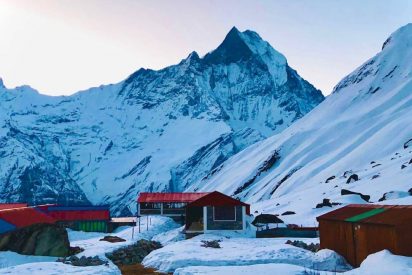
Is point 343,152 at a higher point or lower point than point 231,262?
higher

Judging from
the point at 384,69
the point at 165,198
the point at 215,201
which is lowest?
the point at 215,201

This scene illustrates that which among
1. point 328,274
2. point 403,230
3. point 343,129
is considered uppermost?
point 343,129

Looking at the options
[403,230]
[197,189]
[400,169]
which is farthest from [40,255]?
[197,189]

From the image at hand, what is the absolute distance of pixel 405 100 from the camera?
11725cm

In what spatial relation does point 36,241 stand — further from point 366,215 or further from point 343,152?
point 343,152

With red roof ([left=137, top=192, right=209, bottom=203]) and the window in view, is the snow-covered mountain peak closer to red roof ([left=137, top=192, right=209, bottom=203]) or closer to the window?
red roof ([left=137, top=192, right=209, bottom=203])

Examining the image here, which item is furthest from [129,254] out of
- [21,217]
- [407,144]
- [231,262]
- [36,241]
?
[407,144]

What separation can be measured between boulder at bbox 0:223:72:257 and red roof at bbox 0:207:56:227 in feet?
20.9

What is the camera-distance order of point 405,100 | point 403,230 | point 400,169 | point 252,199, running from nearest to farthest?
point 403,230 → point 400,169 → point 252,199 → point 405,100

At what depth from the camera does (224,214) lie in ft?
140

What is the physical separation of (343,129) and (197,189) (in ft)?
173

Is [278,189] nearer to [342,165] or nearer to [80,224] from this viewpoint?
[342,165]

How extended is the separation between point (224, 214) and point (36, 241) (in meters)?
18.1

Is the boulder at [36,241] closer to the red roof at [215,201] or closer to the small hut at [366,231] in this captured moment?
the red roof at [215,201]
